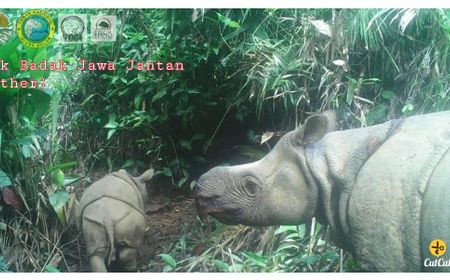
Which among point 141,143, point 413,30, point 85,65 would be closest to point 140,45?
point 85,65

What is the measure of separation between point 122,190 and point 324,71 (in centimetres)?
84

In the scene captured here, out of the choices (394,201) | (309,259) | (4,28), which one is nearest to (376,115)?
(394,201)

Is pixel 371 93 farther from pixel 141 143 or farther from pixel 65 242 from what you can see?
pixel 65 242

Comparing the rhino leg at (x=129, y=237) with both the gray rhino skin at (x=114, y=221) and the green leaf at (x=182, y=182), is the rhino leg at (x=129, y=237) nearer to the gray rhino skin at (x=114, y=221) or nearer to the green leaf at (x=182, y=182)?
the gray rhino skin at (x=114, y=221)

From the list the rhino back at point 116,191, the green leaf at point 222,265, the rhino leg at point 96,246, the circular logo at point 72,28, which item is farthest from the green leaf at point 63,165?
the green leaf at point 222,265

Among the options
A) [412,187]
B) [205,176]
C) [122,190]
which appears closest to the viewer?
[412,187]

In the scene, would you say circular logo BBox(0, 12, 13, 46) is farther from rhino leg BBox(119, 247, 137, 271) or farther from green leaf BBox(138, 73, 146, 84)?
rhino leg BBox(119, 247, 137, 271)

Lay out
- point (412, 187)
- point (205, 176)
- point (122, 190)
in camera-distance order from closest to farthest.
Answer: point (412, 187) → point (205, 176) → point (122, 190)

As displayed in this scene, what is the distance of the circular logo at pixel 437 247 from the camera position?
203 cm

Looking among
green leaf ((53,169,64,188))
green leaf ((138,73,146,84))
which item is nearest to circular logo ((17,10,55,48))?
green leaf ((138,73,146,84))

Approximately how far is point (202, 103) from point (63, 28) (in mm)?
580

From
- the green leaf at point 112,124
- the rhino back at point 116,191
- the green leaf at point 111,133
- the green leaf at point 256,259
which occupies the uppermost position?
the green leaf at point 112,124

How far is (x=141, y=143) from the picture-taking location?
7.80 feet
